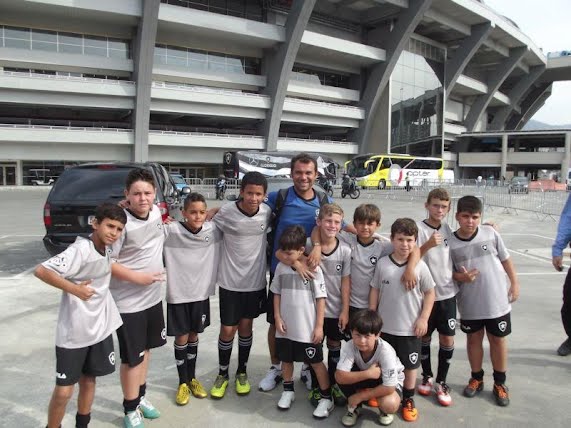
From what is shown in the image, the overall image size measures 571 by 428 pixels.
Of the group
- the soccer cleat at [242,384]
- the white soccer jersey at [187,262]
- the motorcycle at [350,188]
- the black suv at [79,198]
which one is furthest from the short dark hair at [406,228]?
the motorcycle at [350,188]

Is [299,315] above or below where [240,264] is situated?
below

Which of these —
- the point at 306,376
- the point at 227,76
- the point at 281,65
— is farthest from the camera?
the point at 227,76

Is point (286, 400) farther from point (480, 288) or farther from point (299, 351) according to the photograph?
point (480, 288)

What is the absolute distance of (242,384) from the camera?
131 inches

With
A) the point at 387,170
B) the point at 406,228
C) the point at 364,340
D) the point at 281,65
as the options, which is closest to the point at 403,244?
the point at 406,228

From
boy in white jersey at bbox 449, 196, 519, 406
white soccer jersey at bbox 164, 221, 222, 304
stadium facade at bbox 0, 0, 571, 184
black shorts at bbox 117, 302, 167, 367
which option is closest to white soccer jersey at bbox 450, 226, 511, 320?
boy in white jersey at bbox 449, 196, 519, 406

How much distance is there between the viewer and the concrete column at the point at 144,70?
31.4m

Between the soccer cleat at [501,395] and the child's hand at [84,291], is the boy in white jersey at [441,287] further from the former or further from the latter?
the child's hand at [84,291]

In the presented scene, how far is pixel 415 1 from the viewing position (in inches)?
1577

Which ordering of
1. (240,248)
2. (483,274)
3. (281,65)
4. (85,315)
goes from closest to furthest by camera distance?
(85,315) → (483,274) → (240,248) → (281,65)

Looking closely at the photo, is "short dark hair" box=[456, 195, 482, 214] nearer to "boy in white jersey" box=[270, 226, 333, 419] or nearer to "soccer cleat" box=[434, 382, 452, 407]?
"boy in white jersey" box=[270, 226, 333, 419]

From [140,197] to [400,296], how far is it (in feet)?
6.33

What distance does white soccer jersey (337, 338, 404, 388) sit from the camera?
2863 millimetres

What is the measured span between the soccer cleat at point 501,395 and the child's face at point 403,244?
1267 millimetres
